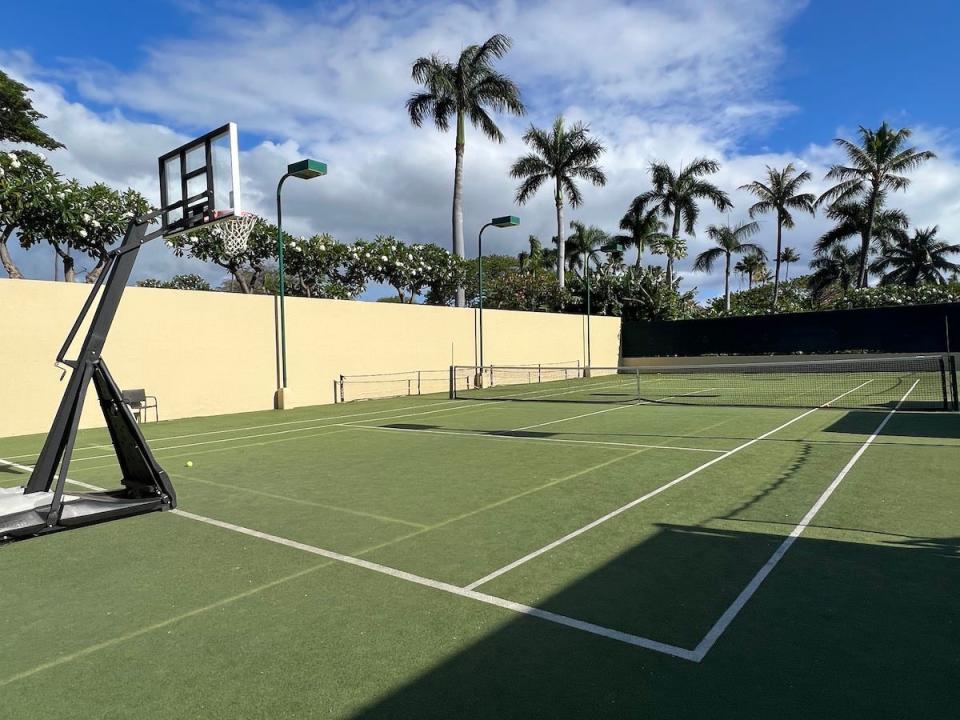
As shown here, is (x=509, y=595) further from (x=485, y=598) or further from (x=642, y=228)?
(x=642, y=228)

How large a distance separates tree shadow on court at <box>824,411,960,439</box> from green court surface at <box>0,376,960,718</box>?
2.50 metres

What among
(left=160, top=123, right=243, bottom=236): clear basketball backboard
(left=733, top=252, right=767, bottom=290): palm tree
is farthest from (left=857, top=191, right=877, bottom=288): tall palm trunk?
(left=160, top=123, right=243, bottom=236): clear basketball backboard

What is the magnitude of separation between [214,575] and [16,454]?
924 centimetres

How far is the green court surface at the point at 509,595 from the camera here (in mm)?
3223

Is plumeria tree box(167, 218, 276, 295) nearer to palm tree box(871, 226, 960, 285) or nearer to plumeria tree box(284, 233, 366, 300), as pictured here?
plumeria tree box(284, 233, 366, 300)

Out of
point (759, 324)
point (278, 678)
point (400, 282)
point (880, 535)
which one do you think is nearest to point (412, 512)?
point (278, 678)

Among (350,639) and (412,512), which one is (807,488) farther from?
(350,639)

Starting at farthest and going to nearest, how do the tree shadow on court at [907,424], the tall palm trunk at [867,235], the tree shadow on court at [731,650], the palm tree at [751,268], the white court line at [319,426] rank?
the palm tree at [751,268] → the tall palm trunk at [867,235] → the white court line at [319,426] → the tree shadow on court at [907,424] → the tree shadow on court at [731,650]

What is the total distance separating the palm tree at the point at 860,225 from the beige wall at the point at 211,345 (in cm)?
3082

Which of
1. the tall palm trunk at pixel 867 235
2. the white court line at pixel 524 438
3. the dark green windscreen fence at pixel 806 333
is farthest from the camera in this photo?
the tall palm trunk at pixel 867 235

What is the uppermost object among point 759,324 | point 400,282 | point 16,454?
point 400,282

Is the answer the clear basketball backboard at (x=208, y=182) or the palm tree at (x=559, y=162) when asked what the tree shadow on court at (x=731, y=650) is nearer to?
the clear basketball backboard at (x=208, y=182)

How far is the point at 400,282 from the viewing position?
35031 millimetres

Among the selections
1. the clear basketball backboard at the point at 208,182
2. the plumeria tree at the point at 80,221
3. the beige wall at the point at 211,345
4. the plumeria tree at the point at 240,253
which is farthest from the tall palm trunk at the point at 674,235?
the clear basketball backboard at the point at 208,182
